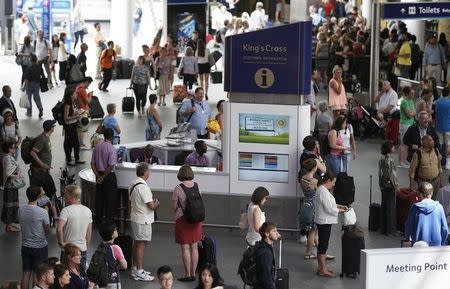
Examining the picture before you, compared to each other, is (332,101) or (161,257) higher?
(332,101)

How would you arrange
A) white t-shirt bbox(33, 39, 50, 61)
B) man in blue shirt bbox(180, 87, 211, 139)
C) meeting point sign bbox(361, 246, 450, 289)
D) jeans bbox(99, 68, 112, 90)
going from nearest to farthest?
meeting point sign bbox(361, 246, 450, 289) < man in blue shirt bbox(180, 87, 211, 139) < jeans bbox(99, 68, 112, 90) < white t-shirt bbox(33, 39, 50, 61)

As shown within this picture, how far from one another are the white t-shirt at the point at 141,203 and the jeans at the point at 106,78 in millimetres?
16741

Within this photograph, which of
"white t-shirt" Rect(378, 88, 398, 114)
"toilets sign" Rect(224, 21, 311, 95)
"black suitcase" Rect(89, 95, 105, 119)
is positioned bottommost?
"black suitcase" Rect(89, 95, 105, 119)

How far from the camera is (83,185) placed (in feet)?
55.8

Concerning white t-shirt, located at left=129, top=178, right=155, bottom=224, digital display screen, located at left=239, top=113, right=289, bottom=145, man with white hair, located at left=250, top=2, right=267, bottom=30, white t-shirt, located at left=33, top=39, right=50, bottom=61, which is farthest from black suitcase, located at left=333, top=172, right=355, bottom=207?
man with white hair, located at left=250, top=2, right=267, bottom=30

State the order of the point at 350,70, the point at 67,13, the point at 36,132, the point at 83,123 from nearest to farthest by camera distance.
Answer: the point at 83,123
the point at 36,132
the point at 350,70
the point at 67,13

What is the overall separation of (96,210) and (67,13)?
81.4 feet

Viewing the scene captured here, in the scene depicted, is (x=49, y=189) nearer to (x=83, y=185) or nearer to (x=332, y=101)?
(x=83, y=185)

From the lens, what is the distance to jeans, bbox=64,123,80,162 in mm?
20875

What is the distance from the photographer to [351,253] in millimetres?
14430

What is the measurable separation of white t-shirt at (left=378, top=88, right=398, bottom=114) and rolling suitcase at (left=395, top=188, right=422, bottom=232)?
6566mm

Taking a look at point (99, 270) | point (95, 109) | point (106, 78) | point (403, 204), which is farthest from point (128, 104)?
point (99, 270)

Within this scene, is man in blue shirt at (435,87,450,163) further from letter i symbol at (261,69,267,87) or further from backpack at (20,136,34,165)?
backpack at (20,136,34,165)

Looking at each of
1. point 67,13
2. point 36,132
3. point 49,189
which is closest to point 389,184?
point 49,189
